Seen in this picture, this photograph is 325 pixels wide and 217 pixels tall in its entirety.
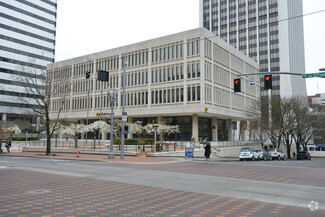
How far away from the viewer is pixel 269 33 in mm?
102312

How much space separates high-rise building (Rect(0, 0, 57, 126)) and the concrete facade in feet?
113

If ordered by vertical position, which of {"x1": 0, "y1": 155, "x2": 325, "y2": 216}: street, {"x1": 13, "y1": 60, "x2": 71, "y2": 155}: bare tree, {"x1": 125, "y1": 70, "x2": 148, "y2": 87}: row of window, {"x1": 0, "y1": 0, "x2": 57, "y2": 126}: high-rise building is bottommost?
{"x1": 0, "y1": 155, "x2": 325, "y2": 216}: street

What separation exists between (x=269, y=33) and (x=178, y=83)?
219 feet

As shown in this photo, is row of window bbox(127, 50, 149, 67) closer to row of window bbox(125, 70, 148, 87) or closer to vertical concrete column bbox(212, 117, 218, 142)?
row of window bbox(125, 70, 148, 87)

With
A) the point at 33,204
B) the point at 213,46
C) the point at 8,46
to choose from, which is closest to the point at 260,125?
the point at 213,46

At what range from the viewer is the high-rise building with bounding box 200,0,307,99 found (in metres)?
99.4

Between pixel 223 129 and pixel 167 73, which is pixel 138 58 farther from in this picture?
pixel 223 129

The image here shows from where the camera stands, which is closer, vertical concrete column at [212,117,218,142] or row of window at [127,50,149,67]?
row of window at [127,50,149,67]

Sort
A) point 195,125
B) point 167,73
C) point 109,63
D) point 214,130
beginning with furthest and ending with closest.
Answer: point 109,63, point 214,130, point 167,73, point 195,125

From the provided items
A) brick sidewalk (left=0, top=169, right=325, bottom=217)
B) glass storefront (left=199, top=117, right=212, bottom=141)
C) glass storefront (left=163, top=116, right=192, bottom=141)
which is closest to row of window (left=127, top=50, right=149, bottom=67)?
glass storefront (left=163, top=116, right=192, bottom=141)

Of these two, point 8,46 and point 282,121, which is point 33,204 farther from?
point 8,46

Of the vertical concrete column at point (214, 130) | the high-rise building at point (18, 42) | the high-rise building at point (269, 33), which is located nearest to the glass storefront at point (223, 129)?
the vertical concrete column at point (214, 130)

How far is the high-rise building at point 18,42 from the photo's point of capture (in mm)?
86938

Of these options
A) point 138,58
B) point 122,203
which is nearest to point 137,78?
point 138,58
